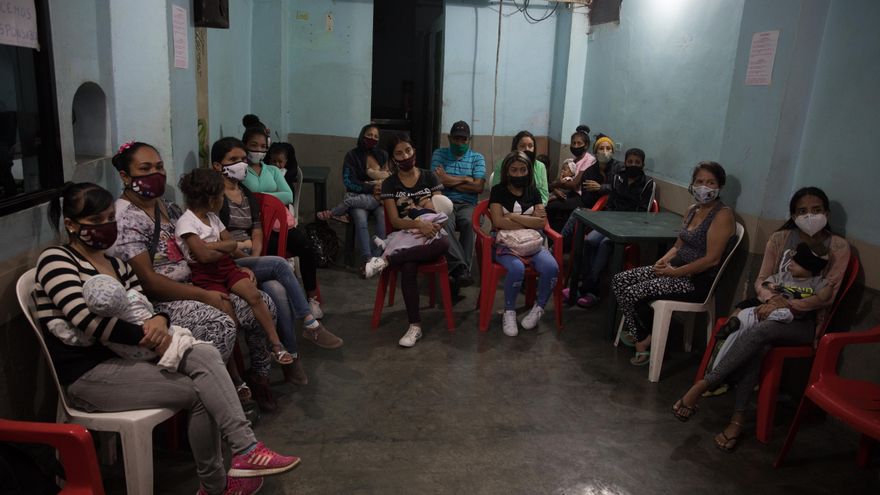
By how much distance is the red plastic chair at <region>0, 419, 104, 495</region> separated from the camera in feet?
6.15

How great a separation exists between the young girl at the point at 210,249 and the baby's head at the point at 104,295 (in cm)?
77

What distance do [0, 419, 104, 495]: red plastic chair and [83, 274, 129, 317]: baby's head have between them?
451 millimetres

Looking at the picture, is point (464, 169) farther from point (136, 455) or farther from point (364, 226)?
point (136, 455)

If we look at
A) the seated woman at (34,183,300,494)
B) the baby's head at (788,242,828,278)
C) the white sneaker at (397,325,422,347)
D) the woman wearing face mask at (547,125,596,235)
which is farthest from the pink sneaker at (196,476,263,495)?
the woman wearing face mask at (547,125,596,235)

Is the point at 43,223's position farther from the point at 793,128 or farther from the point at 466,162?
Result: the point at 793,128

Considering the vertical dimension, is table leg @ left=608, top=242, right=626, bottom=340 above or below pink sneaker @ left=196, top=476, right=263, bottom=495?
above

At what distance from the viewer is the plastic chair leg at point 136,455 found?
2.29 meters

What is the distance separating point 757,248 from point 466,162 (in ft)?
8.14

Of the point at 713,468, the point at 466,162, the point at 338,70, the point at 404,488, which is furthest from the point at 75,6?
the point at 338,70

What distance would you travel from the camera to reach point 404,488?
2.63 metres

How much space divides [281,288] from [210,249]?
19.2 inches

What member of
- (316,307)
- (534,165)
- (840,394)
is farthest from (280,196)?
(840,394)

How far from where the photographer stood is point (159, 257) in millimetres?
3023

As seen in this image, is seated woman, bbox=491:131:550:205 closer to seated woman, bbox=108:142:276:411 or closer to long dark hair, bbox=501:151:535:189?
long dark hair, bbox=501:151:535:189
